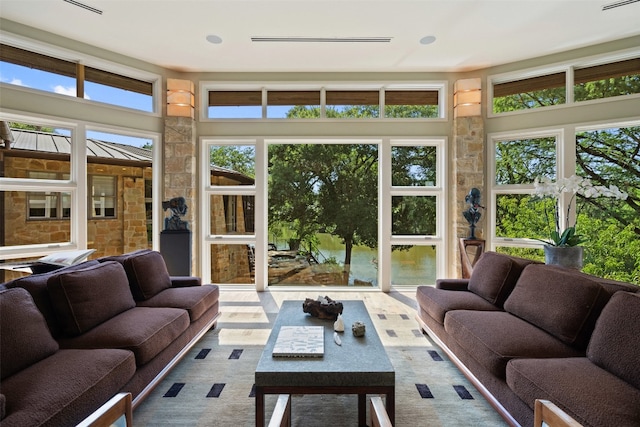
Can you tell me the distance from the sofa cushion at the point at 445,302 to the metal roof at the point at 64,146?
4.36 metres

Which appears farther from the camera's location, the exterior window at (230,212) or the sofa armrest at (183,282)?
the exterior window at (230,212)

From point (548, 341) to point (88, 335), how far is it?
2.98 m

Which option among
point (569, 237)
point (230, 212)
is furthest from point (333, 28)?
point (569, 237)


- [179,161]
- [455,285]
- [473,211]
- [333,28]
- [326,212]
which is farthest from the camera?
[326,212]

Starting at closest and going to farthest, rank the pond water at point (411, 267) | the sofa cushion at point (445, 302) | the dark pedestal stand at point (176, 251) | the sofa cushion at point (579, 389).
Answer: the sofa cushion at point (579, 389) → the sofa cushion at point (445, 302) → the dark pedestal stand at point (176, 251) → the pond water at point (411, 267)

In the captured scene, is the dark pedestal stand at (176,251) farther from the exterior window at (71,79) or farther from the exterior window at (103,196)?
the exterior window at (71,79)

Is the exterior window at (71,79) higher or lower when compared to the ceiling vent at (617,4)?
lower

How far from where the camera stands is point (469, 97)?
180 inches

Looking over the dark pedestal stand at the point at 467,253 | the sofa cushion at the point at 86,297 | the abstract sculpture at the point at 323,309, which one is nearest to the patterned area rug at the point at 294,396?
the abstract sculpture at the point at 323,309

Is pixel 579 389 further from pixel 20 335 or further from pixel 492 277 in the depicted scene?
pixel 20 335

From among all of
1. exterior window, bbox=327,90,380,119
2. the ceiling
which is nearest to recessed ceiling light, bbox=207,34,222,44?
the ceiling

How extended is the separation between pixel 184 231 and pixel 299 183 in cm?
197

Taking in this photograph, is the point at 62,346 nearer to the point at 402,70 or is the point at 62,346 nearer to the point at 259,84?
the point at 259,84

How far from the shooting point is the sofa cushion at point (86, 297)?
203 cm
